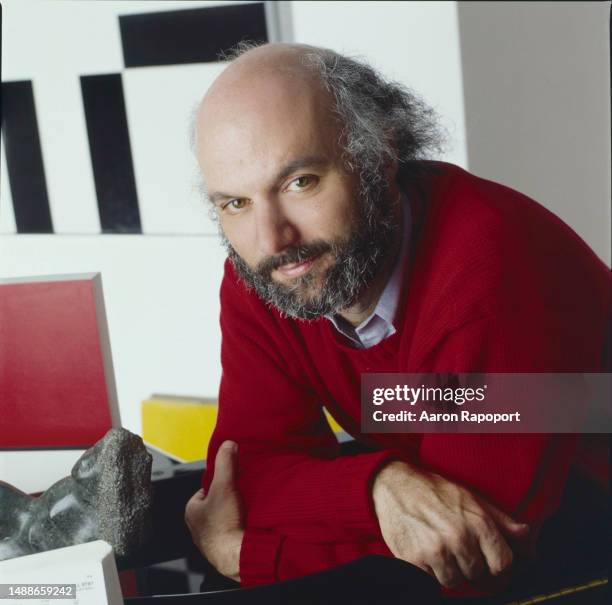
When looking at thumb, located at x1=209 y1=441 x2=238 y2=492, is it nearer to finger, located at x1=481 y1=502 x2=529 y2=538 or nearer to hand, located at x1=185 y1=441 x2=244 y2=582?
hand, located at x1=185 y1=441 x2=244 y2=582

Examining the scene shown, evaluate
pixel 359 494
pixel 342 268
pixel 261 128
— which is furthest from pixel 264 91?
pixel 359 494

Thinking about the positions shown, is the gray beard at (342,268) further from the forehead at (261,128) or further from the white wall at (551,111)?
the white wall at (551,111)

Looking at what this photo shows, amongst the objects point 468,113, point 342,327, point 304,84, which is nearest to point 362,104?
point 304,84

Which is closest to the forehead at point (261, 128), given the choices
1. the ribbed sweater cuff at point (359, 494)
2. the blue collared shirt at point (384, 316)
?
the blue collared shirt at point (384, 316)

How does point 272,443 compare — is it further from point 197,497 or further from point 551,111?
point 551,111

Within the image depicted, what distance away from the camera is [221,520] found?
0.70 meters

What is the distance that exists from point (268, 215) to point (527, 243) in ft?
0.62

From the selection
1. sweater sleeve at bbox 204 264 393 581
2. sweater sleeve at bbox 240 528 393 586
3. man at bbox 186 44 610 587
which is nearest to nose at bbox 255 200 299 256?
man at bbox 186 44 610 587

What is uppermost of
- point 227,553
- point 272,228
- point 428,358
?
point 272,228

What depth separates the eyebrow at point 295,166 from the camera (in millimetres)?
579

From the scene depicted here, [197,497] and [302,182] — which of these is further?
[197,497]

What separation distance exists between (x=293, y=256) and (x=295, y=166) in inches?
2.6

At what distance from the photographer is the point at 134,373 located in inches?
29.3

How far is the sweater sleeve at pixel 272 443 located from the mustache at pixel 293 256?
9cm
